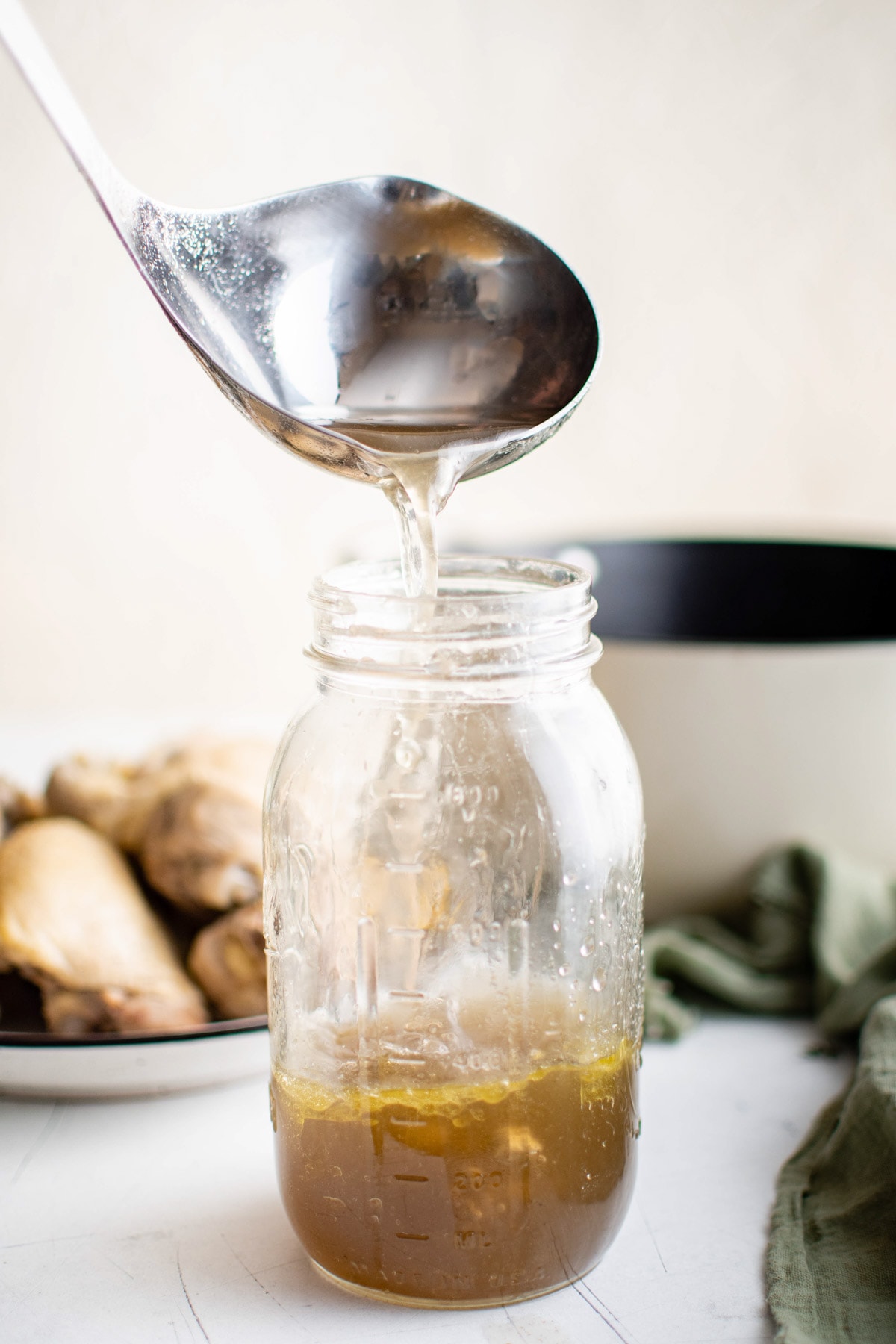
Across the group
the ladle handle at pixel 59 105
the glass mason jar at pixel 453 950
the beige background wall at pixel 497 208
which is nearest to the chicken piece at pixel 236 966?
the glass mason jar at pixel 453 950

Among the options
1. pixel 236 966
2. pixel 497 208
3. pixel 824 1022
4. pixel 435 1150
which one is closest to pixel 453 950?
pixel 435 1150

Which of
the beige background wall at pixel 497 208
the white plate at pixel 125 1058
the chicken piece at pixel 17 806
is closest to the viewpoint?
the white plate at pixel 125 1058

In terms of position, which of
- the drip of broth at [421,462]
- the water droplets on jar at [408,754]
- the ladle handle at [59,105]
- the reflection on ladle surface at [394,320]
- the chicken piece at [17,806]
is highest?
the ladle handle at [59,105]

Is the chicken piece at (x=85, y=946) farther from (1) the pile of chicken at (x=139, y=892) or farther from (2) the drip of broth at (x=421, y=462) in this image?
(2) the drip of broth at (x=421, y=462)

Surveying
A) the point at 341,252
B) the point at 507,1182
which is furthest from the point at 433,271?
the point at 507,1182

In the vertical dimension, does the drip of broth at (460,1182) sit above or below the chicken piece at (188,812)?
below

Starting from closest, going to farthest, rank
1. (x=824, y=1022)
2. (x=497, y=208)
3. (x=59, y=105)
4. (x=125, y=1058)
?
(x=59, y=105), (x=125, y=1058), (x=824, y=1022), (x=497, y=208)

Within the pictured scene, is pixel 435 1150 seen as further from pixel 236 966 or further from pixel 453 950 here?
pixel 236 966

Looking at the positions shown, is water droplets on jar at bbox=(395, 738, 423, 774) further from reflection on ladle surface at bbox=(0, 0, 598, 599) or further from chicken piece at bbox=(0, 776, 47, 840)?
chicken piece at bbox=(0, 776, 47, 840)
